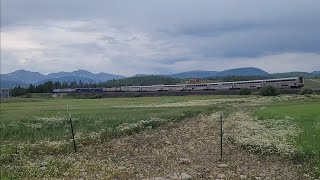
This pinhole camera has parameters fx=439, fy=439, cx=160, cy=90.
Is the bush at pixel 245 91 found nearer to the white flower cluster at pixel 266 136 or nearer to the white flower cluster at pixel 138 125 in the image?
the white flower cluster at pixel 138 125

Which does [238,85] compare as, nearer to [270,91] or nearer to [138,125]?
[270,91]

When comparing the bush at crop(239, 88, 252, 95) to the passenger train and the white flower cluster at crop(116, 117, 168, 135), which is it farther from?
the white flower cluster at crop(116, 117, 168, 135)

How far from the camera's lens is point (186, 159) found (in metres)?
21.2

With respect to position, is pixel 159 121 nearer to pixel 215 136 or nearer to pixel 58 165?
pixel 215 136

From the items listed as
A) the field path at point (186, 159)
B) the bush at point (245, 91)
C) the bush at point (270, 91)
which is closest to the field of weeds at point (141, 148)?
the field path at point (186, 159)

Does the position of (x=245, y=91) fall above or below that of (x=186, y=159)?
above

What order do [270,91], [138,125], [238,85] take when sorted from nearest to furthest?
[138,125] < [270,91] < [238,85]

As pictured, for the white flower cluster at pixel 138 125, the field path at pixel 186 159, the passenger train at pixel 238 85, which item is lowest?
the field path at pixel 186 159

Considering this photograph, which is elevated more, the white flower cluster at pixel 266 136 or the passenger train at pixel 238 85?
the passenger train at pixel 238 85

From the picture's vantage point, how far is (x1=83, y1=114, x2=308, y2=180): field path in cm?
1797

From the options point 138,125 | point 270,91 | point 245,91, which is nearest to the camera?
point 138,125

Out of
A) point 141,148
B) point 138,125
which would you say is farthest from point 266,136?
point 138,125

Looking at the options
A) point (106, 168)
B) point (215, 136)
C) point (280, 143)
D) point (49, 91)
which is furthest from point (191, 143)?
point (49, 91)

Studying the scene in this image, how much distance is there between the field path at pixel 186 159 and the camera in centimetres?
1797
